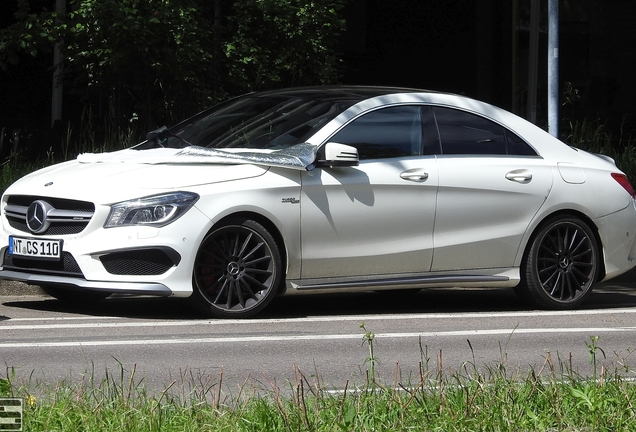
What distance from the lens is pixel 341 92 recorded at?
30.0 ft

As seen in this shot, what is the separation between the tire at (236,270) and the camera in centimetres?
803

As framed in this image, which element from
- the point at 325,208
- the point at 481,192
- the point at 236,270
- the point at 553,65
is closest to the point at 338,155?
the point at 325,208

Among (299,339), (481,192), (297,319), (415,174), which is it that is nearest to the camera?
(299,339)

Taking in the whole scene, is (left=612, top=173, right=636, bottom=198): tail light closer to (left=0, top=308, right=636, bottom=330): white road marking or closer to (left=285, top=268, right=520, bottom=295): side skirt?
(left=0, top=308, right=636, bottom=330): white road marking

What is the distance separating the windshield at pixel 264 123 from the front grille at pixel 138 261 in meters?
1.11

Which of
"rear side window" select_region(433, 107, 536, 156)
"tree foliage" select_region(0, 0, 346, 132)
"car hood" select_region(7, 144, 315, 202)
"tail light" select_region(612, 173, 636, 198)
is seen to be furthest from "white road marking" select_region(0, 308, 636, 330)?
"tree foliage" select_region(0, 0, 346, 132)

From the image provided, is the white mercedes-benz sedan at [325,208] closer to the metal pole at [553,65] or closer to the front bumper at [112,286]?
the front bumper at [112,286]

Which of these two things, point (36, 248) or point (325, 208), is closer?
point (36, 248)

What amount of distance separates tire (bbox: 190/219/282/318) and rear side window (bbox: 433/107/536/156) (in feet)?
5.42

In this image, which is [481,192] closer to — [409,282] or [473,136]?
[473,136]

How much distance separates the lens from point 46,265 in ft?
26.5

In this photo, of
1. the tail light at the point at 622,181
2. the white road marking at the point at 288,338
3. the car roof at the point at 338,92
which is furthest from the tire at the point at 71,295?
the tail light at the point at 622,181

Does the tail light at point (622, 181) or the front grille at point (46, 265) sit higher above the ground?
the tail light at point (622, 181)

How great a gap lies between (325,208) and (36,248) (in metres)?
1.91
